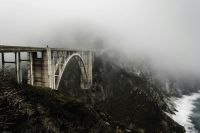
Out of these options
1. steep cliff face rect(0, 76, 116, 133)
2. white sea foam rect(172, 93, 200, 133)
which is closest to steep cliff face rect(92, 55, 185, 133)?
white sea foam rect(172, 93, 200, 133)

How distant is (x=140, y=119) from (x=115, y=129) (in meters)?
86.5

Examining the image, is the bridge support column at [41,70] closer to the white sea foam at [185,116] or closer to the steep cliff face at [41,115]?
the steep cliff face at [41,115]

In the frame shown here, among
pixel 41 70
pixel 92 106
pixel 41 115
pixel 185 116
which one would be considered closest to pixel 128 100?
pixel 185 116

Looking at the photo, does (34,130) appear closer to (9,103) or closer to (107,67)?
(9,103)

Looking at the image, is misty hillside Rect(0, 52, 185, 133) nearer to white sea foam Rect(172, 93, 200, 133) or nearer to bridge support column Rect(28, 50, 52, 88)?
white sea foam Rect(172, 93, 200, 133)

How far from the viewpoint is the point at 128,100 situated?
143m

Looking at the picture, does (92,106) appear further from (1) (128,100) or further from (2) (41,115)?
(1) (128,100)

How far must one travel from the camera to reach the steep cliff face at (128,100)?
11844cm

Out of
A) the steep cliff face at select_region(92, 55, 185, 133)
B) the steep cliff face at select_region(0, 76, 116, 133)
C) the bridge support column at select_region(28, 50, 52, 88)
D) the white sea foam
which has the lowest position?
the white sea foam

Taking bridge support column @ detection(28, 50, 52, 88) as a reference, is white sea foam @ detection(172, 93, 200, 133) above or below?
below

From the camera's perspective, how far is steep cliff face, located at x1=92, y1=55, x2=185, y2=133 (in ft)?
389

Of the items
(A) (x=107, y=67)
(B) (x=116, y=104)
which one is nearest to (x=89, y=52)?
(B) (x=116, y=104)

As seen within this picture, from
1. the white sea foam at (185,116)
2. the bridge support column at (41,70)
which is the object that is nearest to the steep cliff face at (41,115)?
the bridge support column at (41,70)

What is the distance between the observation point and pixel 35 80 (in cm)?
6525
